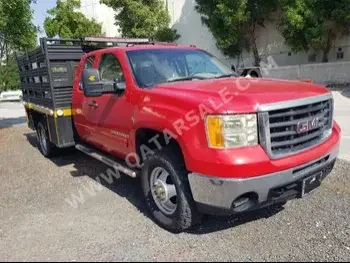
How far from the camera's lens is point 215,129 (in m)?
3.04

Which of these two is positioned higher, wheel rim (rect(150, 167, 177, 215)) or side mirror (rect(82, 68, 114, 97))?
side mirror (rect(82, 68, 114, 97))

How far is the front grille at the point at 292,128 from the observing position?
10.0 ft

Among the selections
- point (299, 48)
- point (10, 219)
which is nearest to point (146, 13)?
point (299, 48)

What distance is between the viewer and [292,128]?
3209 mm

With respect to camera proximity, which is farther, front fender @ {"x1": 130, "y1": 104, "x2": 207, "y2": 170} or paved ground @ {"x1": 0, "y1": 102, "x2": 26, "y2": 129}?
paved ground @ {"x1": 0, "y1": 102, "x2": 26, "y2": 129}

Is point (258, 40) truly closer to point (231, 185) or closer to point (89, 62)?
point (89, 62)

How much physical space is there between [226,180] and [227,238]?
0.83 metres

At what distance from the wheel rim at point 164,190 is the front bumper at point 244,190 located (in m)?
0.52

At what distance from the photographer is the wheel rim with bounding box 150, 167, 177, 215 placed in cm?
376

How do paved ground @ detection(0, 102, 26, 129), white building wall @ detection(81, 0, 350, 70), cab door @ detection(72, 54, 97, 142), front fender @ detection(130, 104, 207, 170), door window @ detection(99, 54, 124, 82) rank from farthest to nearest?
white building wall @ detection(81, 0, 350, 70)
paved ground @ detection(0, 102, 26, 129)
cab door @ detection(72, 54, 97, 142)
door window @ detection(99, 54, 124, 82)
front fender @ detection(130, 104, 207, 170)

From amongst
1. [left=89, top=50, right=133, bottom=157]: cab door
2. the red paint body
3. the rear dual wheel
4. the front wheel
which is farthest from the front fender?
the rear dual wheel

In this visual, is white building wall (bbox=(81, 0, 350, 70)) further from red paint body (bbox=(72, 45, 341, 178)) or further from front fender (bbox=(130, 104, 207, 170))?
front fender (bbox=(130, 104, 207, 170))

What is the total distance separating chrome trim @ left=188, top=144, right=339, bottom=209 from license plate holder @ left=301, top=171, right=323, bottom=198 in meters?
0.08

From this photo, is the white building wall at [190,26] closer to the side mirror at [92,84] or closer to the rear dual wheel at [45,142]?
the rear dual wheel at [45,142]
